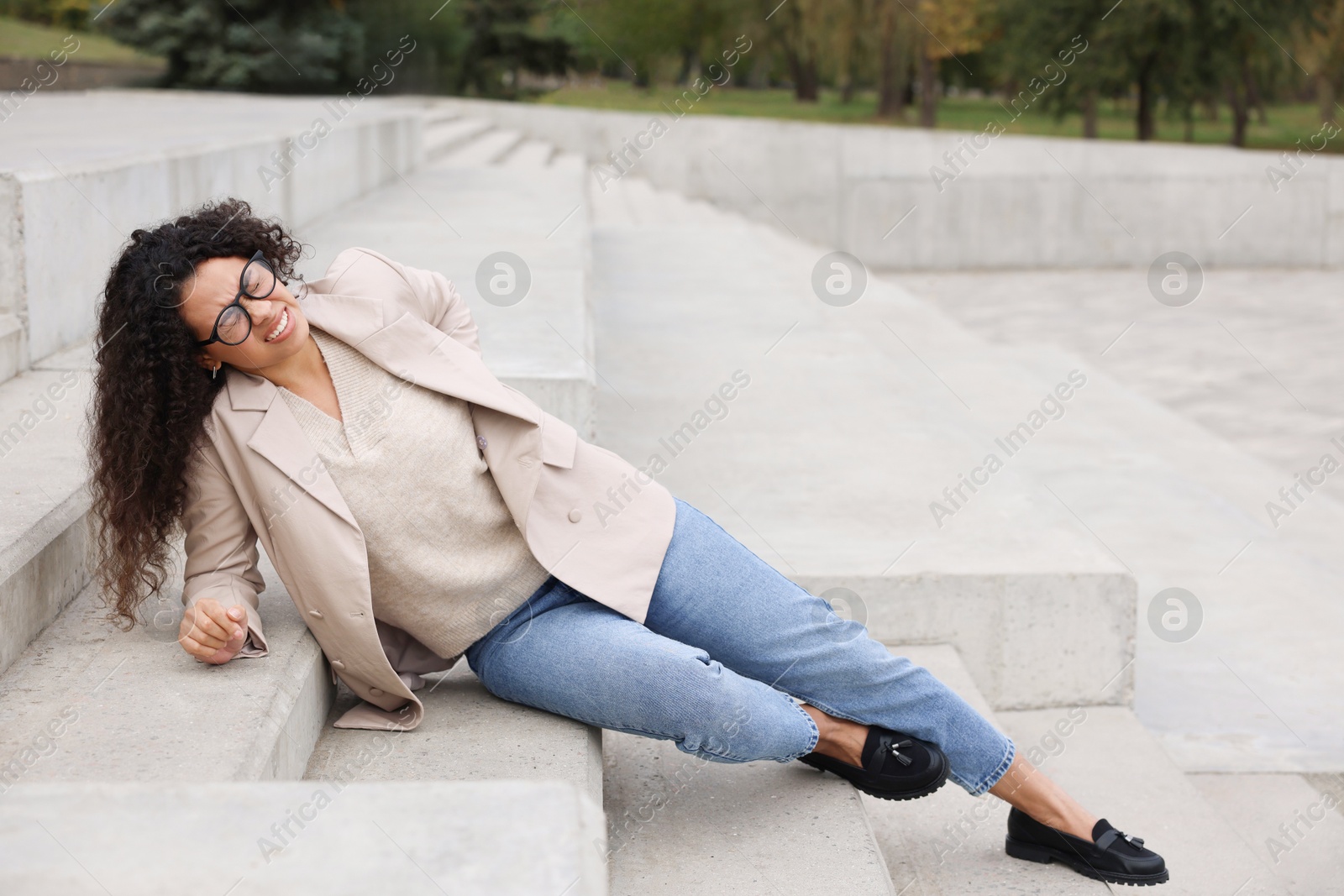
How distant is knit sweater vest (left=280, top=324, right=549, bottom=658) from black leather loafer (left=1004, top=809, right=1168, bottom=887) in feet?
4.04

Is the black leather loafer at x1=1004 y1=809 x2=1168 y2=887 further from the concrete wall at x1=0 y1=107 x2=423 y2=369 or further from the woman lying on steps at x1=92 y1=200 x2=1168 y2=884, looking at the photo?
the concrete wall at x1=0 y1=107 x2=423 y2=369

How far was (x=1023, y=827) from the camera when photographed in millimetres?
2727

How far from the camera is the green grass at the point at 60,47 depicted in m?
15.2

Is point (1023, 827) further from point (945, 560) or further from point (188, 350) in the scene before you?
point (188, 350)

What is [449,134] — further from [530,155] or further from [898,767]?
[898,767]

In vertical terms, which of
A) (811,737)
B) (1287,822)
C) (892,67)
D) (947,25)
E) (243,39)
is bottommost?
(1287,822)

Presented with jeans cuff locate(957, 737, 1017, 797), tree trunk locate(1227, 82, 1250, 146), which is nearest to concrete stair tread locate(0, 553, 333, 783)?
jeans cuff locate(957, 737, 1017, 797)

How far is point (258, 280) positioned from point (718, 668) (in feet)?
3.55

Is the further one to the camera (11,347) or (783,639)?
(11,347)

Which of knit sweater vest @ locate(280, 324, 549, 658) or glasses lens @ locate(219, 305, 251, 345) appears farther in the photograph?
knit sweater vest @ locate(280, 324, 549, 658)

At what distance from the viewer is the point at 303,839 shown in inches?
55.4

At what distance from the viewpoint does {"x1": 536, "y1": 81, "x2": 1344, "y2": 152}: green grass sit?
83.3 feet

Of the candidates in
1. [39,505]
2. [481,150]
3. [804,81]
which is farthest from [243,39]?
[804,81]

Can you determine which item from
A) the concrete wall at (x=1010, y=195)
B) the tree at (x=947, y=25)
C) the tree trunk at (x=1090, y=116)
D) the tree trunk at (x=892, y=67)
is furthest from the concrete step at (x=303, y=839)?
the tree at (x=947, y=25)
